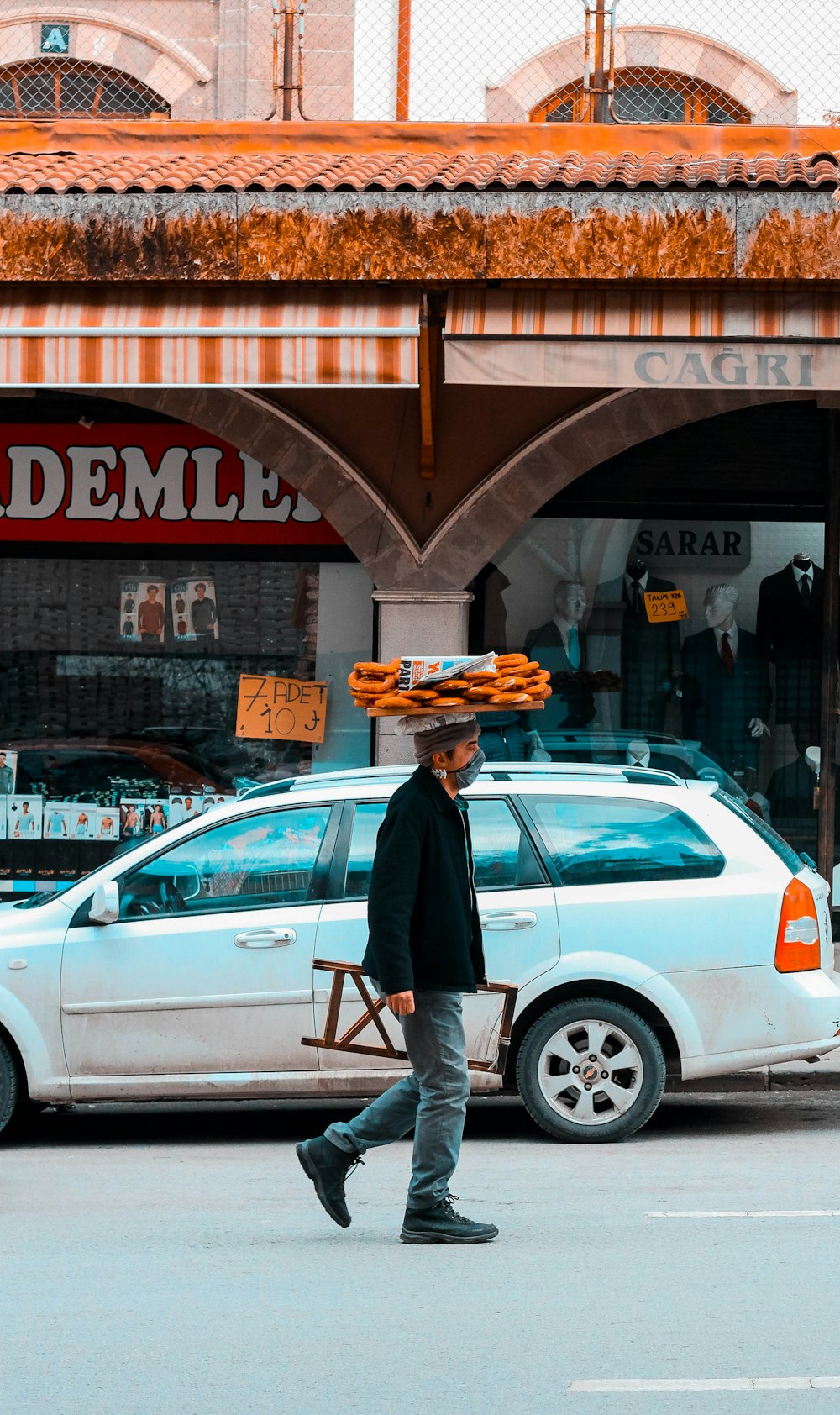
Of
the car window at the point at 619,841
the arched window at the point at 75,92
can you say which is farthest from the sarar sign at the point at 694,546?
the arched window at the point at 75,92

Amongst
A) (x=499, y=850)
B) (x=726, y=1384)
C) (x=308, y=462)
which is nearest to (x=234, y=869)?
(x=499, y=850)

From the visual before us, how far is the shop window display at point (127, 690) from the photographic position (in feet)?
39.7

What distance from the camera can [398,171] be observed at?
10.5m

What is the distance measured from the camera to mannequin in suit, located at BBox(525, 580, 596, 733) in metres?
12.1

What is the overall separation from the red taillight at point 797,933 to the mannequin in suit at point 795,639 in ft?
16.9

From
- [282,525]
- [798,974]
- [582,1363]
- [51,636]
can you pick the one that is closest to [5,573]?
[51,636]

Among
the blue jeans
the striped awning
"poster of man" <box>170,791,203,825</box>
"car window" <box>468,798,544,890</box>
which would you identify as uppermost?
the striped awning

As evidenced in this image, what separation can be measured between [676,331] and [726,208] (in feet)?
2.71

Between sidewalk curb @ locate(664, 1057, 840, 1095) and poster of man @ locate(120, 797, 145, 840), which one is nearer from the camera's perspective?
sidewalk curb @ locate(664, 1057, 840, 1095)

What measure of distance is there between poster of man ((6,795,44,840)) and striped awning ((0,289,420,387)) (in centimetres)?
356

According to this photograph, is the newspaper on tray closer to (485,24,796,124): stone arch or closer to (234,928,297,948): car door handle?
(234,928,297,948): car door handle

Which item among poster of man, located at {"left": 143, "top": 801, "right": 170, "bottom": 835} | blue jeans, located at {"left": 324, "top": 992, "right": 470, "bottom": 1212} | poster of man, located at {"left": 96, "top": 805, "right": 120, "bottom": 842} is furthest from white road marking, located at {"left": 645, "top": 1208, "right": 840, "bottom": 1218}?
poster of man, located at {"left": 96, "top": 805, "right": 120, "bottom": 842}

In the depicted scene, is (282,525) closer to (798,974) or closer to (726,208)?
(726,208)

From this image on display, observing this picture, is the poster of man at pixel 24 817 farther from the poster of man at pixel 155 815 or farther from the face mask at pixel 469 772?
the face mask at pixel 469 772
